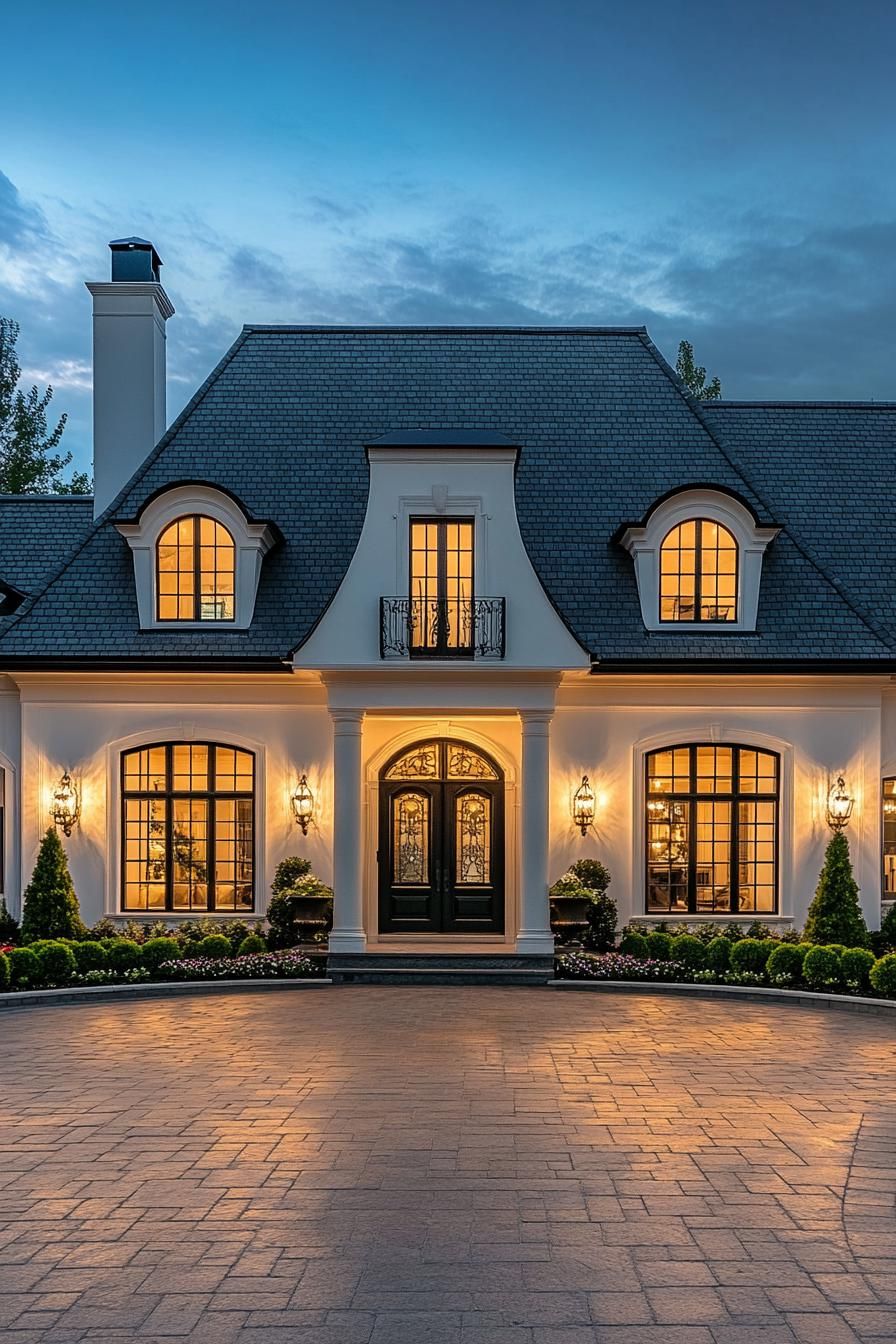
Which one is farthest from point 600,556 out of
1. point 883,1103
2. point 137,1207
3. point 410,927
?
point 137,1207

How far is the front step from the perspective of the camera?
14594mm

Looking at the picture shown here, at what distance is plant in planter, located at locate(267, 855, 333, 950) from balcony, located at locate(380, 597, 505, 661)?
3489 mm

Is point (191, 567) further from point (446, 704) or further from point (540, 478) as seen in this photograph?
point (540, 478)

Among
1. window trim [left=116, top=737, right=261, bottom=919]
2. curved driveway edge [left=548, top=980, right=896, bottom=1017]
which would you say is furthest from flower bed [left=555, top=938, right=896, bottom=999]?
window trim [left=116, top=737, right=261, bottom=919]

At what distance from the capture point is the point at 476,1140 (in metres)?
7.92

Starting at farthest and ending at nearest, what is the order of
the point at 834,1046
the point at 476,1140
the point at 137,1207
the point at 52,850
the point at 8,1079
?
the point at 52,850, the point at 834,1046, the point at 8,1079, the point at 476,1140, the point at 137,1207

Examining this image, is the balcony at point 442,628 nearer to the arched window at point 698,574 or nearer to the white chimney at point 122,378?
the arched window at point 698,574

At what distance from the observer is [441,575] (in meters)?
15.7

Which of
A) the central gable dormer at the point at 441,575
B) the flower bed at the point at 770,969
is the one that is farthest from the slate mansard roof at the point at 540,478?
the flower bed at the point at 770,969

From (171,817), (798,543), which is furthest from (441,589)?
(798,543)

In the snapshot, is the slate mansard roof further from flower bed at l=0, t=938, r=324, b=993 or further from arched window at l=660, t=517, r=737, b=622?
flower bed at l=0, t=938, r=324, b=993

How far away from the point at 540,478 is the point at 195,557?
5.68m

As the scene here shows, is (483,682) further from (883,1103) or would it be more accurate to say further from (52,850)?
(883,1103)

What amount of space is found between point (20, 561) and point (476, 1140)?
14.7 m
